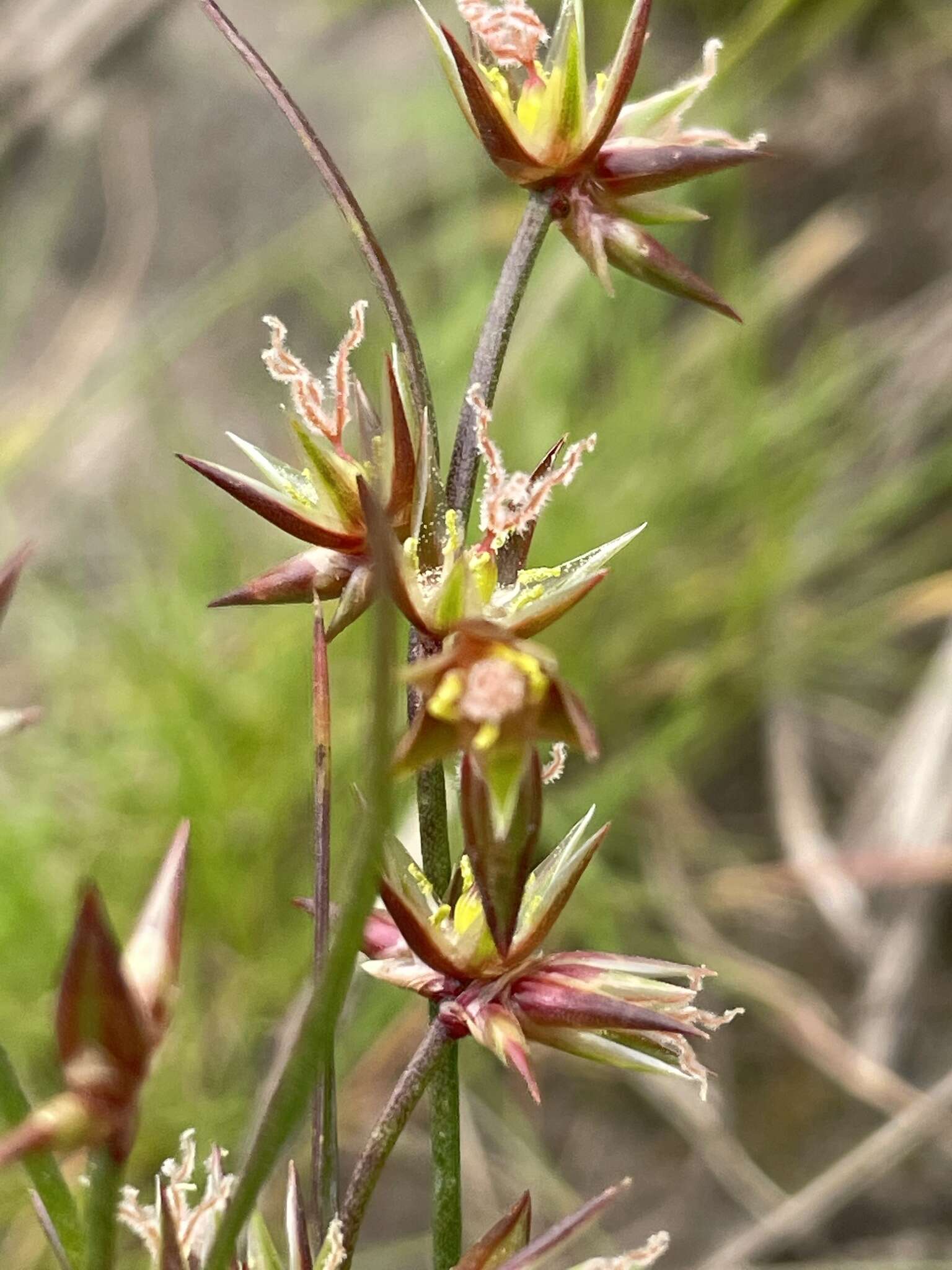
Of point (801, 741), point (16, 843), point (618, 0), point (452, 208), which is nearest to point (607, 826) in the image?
point (16, 843)

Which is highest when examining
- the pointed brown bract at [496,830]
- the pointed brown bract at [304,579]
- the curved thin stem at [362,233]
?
the curved thin stem at [362,233]

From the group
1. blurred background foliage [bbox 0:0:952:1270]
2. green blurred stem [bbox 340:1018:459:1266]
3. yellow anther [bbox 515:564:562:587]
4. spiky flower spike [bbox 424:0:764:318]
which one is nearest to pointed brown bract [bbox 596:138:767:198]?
spiky flower spike [bbox 424:0:764:318]

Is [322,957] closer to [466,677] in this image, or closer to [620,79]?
[466,677]

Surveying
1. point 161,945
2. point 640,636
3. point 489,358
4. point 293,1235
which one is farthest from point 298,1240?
point 640,636

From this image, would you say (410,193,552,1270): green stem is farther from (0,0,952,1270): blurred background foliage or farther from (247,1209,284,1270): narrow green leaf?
(0,0,952,1270): blurred background foliage

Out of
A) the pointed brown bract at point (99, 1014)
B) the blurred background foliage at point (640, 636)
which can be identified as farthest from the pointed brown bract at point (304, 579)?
the blurred background foliage at point (640, 636)

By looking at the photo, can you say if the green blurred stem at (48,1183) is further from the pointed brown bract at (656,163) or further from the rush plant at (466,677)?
the pointed brown bract at (656,163)

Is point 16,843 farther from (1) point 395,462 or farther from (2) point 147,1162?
(1) point 395,462
